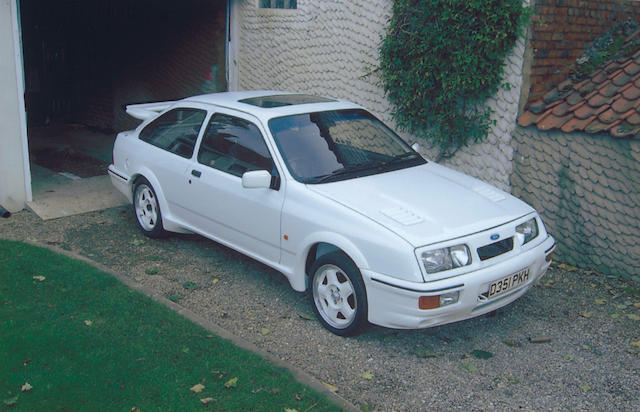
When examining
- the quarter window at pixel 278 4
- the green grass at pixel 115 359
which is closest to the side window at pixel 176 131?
the green grass at pixel 115 359

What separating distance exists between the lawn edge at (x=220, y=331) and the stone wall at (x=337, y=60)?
4.17 meters

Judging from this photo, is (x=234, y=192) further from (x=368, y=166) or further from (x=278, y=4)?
(x=278, y=4)

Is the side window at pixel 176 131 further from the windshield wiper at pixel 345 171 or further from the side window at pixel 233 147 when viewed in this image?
the windshield wiper at pixel 345 171

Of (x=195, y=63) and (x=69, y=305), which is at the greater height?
(x=195, y=63)

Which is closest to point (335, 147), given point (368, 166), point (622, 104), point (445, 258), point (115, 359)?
point (368, 166)

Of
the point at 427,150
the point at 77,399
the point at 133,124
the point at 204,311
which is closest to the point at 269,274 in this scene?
the point at 204,311

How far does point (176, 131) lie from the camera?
21.6ft

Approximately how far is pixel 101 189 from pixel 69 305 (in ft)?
13.4

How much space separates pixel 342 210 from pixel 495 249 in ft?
3.89

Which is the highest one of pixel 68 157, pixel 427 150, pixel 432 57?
pixel 432 57

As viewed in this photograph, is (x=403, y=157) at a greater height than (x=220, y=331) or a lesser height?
greater

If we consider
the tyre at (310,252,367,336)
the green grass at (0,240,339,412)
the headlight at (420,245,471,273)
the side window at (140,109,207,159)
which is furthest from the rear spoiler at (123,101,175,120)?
the headlight at (420,245,471,273)

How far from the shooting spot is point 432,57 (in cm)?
773

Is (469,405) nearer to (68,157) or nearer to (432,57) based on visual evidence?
(432,57)
